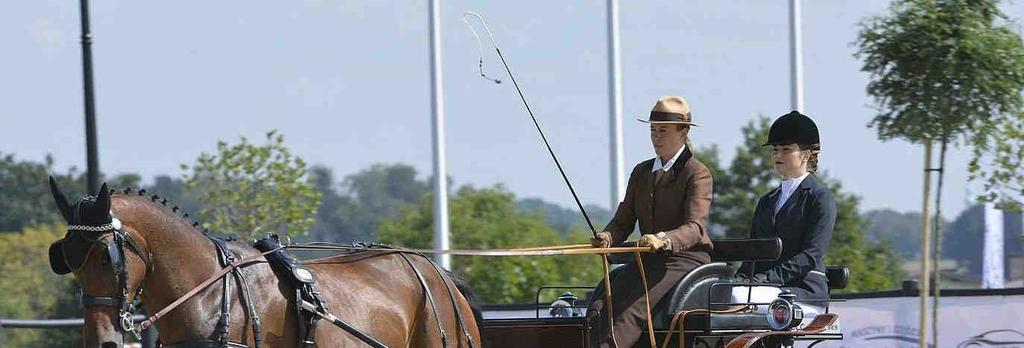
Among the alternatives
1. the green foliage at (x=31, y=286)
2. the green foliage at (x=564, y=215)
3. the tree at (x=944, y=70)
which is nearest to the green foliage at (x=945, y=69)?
the tree at (x=944, y=70)

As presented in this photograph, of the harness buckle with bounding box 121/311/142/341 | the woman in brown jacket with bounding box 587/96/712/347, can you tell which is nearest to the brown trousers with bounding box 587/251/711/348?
the woman in brown jacket with bounding box 587/96/712/347

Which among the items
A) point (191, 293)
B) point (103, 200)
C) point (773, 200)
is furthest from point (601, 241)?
point (103, 200)

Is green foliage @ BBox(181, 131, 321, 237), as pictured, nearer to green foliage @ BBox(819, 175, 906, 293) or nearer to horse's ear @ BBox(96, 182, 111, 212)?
green foliage @ BBox(819, 175, 906, 293)

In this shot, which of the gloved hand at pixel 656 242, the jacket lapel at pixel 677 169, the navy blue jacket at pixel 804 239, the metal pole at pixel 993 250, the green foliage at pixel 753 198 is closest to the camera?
the gloved hand at pixel 656 242

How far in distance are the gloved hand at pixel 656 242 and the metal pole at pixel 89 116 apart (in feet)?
19.0

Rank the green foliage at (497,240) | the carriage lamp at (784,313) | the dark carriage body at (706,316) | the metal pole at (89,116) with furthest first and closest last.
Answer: the green foliage at (497,240) → the metal pole at (89,116) → the dark carriage body at (706,316) → the carriage lamp at (784,313)

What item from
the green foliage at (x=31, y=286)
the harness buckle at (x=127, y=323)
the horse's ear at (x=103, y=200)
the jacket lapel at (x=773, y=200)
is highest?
the horse's ear at (x=103, y=200)

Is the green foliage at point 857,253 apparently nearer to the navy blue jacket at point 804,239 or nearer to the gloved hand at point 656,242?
the navy blue jacket at point 804,239

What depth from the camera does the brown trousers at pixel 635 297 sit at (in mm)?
7465

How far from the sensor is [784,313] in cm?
742

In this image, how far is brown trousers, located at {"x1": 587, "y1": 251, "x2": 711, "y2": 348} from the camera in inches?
294

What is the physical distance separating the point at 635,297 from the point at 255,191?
33.8ft

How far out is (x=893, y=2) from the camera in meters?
11.5

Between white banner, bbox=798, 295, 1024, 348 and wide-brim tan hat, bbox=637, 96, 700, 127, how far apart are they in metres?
4.06
